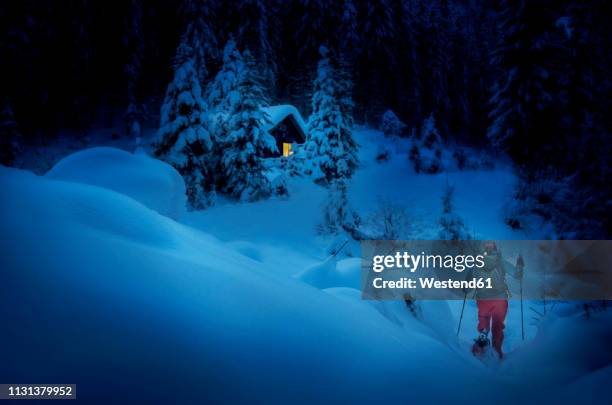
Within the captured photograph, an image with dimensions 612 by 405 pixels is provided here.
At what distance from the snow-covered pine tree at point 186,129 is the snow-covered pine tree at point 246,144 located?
4.23 ft

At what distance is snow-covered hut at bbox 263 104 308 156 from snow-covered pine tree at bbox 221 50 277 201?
7.27 m

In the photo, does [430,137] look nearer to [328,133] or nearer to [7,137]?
[328,133]

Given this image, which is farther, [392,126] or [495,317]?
[392,126]

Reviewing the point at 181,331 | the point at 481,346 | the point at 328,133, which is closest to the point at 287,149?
the point at 328,133

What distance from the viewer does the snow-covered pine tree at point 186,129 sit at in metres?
16.5

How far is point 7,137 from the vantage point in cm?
2038

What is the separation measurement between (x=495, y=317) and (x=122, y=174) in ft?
20.3

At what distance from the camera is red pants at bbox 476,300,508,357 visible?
5848 millimetres

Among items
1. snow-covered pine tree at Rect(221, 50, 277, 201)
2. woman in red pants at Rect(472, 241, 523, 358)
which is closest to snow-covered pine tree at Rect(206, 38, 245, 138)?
snow-covered pine tree at Rect(221, 50, 277, 201)

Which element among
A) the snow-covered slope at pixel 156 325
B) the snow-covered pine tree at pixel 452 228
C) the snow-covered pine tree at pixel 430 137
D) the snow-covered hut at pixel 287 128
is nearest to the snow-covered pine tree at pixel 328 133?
the snow-covered hut at pixel 287 128

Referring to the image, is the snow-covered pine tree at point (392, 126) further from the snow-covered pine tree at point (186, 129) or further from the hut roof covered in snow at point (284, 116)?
the snow-covered pine tree at point (186, 129)

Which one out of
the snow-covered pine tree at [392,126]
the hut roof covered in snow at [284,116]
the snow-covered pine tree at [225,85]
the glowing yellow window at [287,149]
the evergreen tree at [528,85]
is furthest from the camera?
the snow-covered pine tree at [392,126]

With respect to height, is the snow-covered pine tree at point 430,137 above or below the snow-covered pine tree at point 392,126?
below

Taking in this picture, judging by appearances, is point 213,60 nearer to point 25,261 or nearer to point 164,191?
point 164,191
